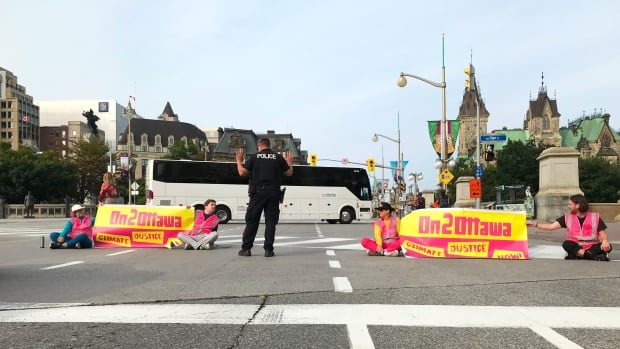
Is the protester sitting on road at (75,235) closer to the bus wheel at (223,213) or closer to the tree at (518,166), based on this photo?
the bus wheel at (223,213)

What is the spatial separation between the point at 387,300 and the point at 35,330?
302 cm

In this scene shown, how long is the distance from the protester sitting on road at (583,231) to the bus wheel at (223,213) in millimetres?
23159

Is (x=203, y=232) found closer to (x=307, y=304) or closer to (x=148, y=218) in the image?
(x=148, y=218)

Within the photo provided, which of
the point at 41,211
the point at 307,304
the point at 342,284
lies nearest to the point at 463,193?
the point at 342,284

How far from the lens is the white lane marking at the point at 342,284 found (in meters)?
5.96

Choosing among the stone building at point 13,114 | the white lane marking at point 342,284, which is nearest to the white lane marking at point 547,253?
the white lane marking at point 342,284

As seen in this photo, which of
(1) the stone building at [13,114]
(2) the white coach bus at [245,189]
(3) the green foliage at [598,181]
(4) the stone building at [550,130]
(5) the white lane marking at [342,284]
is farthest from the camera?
(4) the stone building at [550,130]

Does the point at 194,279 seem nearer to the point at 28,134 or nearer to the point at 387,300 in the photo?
the point at 387,300

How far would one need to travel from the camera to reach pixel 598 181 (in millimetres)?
75000

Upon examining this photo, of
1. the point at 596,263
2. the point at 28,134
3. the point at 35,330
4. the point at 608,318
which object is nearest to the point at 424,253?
the point at 596,263

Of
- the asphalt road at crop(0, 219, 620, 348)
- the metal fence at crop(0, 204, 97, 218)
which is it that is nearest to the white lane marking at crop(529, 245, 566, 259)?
the asphalt road at crop(0, 219, 620, 348)

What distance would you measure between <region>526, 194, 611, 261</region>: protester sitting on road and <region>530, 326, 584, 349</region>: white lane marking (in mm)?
5674

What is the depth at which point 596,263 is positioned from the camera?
903cm

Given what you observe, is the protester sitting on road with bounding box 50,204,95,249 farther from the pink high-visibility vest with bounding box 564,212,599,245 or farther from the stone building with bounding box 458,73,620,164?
the stone building with bounding box 458,73,620,164
